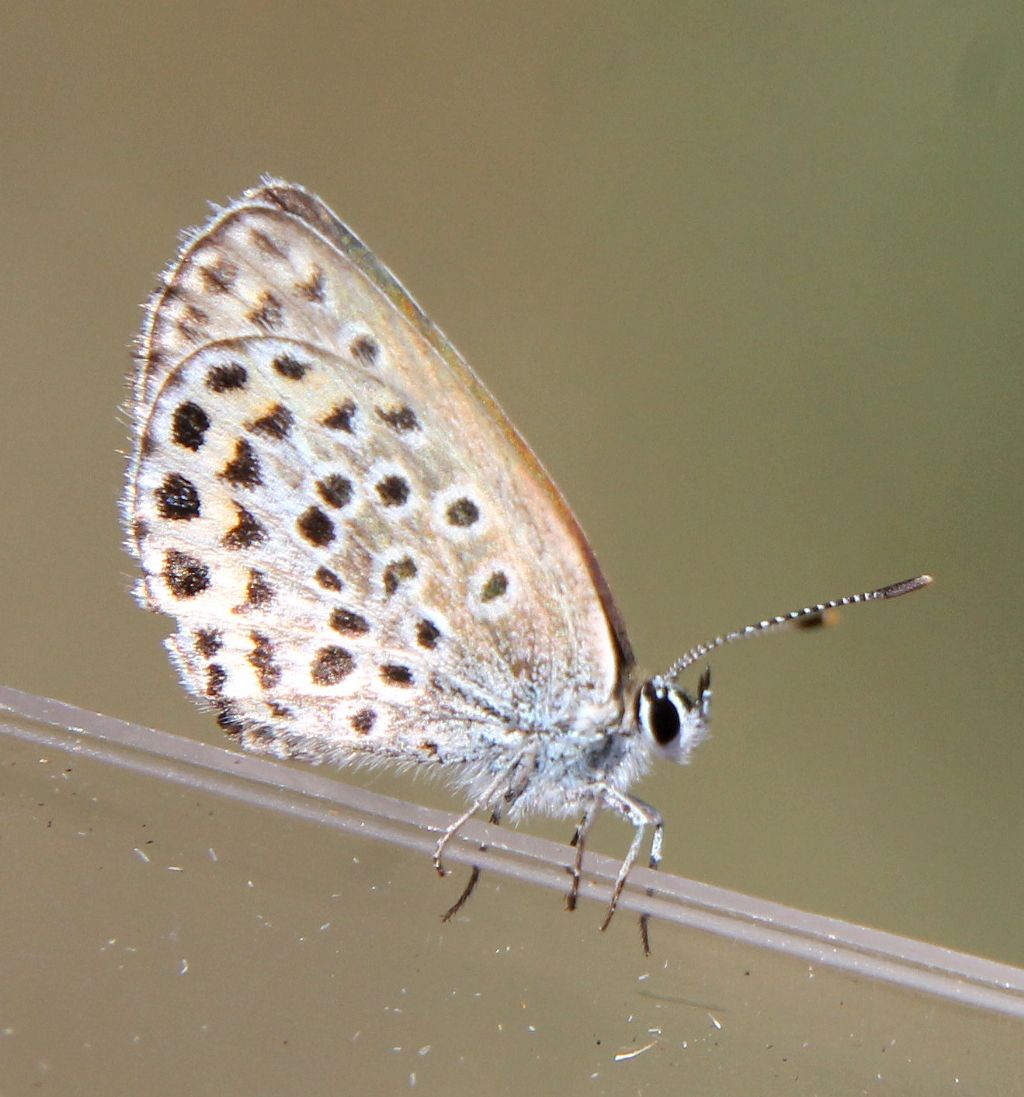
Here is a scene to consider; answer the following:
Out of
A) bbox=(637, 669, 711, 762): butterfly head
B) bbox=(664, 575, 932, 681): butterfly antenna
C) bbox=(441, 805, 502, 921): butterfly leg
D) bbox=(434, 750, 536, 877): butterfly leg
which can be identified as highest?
bbox=(441, 805, 502, 921): butterfly leg

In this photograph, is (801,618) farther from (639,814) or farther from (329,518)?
(329,518)

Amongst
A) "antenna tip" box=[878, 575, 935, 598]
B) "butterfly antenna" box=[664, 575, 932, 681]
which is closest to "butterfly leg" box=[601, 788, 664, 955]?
"butterfly antenna" box=[664, 575, 932, 681]

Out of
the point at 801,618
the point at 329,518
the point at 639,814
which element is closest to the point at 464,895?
the point at 639,814

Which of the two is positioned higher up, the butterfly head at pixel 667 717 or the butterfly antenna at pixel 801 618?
the butterfly antenna at pixel 801 618

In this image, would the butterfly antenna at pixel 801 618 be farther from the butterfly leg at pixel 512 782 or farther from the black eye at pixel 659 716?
the butterfly leg at pixel 512 782

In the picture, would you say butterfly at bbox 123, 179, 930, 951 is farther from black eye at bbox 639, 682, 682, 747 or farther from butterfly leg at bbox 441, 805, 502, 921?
butterfly leg at bbox 441, 805, 502, 921

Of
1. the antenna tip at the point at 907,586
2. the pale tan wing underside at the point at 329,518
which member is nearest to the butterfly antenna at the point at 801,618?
the antenna tip at the point at 907,586
